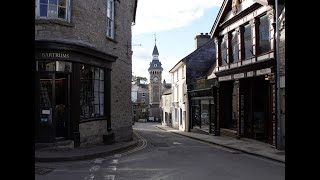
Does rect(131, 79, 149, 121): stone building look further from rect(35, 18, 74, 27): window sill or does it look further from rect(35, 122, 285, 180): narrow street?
rect(35, 122, 285, 180): narrow street

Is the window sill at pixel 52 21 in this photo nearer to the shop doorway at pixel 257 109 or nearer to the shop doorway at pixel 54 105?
the shop doorway at pixel 54 105

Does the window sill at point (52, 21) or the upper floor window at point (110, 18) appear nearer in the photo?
the window sill at point (52, 21)

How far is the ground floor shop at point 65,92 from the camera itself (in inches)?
555

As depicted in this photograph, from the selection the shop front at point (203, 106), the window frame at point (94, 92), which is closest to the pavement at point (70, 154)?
the window frame at point (94, 92)

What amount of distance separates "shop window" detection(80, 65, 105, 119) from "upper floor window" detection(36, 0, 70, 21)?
228cm

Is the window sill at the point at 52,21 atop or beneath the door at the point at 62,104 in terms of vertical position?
atop

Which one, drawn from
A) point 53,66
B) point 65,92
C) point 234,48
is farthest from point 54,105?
point 234,48

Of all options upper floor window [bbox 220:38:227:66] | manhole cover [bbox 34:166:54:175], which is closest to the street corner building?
manhole cover [bbox 34:166:54:175]

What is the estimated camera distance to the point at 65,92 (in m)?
14.9

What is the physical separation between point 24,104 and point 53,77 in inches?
515

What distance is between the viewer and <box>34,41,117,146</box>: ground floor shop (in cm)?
1410

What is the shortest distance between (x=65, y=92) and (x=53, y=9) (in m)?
3.30

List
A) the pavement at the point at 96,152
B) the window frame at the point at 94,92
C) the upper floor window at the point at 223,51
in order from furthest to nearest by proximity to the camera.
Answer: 1. the upper floor window at the point at 223,51
2. the window frame at the point at 94,92
3. the pavement at the point at 96,152
